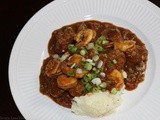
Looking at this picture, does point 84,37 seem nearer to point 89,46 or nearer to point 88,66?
point 89,46

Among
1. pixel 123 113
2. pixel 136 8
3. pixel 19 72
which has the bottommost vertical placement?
pixel 123 113

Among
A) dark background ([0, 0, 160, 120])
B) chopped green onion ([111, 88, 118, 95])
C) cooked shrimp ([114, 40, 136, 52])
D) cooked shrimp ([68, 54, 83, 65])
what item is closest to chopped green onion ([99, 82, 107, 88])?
chopped green onion ([111, 88, 118, 95])

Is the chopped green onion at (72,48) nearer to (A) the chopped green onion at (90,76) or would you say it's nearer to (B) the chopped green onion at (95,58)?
(B) the chopped green onion at (95,58)

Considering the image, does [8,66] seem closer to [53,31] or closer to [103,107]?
[53,31]

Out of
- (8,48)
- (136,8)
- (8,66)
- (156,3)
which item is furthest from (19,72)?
(156,3)

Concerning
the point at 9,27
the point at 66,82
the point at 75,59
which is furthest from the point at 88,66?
the point at 9,27

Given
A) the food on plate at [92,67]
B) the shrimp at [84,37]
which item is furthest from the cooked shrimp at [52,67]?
the shrimp at [84,37]
